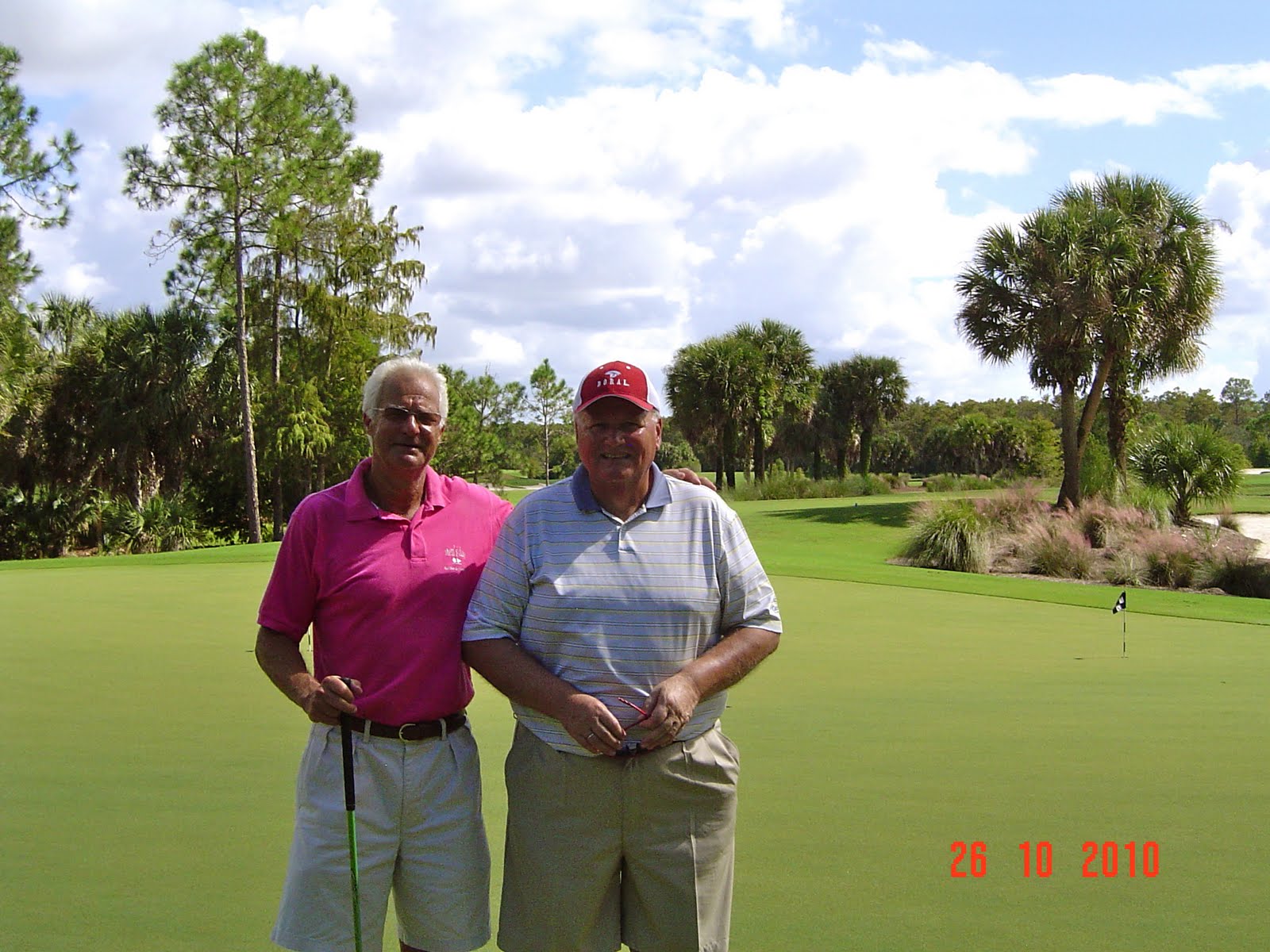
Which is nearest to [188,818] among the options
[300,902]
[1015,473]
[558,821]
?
[300,902]

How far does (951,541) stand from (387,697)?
15.5m

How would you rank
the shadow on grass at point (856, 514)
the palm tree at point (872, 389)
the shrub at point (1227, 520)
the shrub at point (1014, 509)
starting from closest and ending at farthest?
the shrub at point (1014, 509), the shrub at point (1227, 520), the shadow on grass at point (856, 514), the palm tree at point (872, 389)

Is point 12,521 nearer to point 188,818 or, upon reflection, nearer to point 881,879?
point 188,818

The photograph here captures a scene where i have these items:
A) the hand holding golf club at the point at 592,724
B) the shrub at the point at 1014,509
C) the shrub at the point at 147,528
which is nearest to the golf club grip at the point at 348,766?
the hand holding golf club at the point at 592,724

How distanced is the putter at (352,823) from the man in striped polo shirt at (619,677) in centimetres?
33

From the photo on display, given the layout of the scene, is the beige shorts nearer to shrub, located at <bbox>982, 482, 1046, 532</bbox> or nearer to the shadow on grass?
shrub, located at <bbox>982, 482, 1046, 532</bbox>

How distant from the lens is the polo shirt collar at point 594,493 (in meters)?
2.69

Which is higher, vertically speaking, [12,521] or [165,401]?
[165,401]

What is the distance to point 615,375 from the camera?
273 cm

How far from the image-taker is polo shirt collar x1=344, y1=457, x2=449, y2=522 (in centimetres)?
281

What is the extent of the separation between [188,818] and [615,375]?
92.5 inches

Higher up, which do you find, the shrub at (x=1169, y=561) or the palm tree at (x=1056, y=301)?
the palm tree at (x=1056, y=301)

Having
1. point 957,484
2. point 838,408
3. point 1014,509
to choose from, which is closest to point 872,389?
point 838,408

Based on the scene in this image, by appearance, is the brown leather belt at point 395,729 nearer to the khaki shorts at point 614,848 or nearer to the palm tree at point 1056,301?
the khaki shorts at point 614,848
